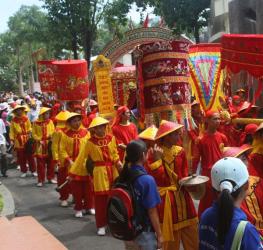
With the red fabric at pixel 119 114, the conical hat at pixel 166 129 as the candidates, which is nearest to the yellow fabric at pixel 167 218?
the conical hat at pixel 166 129

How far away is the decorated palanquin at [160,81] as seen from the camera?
6.18m

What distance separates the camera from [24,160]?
42.2ft

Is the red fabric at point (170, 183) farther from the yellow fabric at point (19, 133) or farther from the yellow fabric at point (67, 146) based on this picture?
the yellow fabric at point (19, 133)

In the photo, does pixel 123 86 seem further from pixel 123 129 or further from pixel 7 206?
pixel 123 129

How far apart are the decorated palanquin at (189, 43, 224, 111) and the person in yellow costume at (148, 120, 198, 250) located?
3442mm

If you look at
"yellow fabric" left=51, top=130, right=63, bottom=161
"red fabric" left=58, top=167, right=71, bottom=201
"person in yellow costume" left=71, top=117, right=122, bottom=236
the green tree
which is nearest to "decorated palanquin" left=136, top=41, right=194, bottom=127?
"person in yellow costume" left=71, top=117, right=122, bottom=236

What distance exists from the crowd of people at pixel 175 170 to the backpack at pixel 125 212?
0.07m

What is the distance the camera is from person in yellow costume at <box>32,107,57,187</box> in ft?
37.0

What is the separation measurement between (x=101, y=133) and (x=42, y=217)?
228 cm

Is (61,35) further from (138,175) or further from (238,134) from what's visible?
(138,175)

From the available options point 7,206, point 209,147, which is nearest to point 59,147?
point 7,206

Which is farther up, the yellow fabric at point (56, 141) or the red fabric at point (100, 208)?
the yellow fabric at point (56, 141)

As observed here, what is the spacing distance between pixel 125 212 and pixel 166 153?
1.03 metres

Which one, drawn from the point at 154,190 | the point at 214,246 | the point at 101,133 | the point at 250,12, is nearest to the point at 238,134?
the point at 101,133
